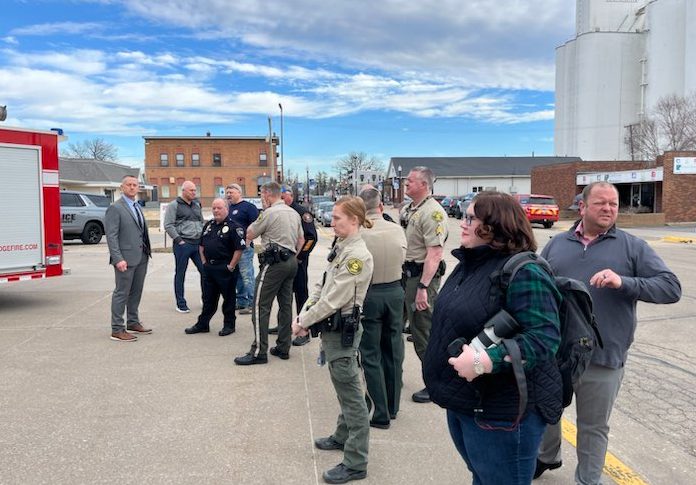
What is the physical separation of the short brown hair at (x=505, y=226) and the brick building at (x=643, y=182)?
3154 cm

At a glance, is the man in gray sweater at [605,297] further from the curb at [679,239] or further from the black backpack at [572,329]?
the curb at [679,239]

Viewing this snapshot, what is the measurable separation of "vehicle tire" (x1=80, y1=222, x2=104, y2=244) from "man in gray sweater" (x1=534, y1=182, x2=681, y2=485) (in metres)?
18.6

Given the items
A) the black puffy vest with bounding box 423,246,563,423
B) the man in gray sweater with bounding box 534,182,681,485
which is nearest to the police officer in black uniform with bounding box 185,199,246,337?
the man in gray sweater with bounding box 534,182,681,485

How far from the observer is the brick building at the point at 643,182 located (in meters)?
29.2

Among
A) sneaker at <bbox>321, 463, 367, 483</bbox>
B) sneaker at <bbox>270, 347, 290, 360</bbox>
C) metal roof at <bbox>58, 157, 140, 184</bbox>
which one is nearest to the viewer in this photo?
sneaker at <bbox>321, 463, 367, 483</bbox>

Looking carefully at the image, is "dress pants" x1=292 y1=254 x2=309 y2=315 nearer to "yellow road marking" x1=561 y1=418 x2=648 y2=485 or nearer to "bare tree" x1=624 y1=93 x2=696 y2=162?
"yellow road marking" x1=561 y1=418 x2=648 y2=485

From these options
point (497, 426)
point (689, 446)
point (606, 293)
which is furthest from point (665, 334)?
point (497, 426)

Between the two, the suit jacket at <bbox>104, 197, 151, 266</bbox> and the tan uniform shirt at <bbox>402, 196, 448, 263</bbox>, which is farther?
the suit jacket at <bbox>104, 197, 151, 266</bbox>

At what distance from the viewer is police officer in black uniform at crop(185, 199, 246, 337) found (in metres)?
6.21

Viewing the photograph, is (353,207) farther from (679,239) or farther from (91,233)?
(679,239)

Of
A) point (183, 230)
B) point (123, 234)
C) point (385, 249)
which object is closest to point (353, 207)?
point (385, 249)

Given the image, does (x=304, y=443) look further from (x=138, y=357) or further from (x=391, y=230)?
(x=138, y=357)

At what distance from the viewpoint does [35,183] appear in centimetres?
766

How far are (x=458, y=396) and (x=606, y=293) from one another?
1264 mm
